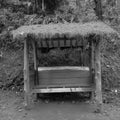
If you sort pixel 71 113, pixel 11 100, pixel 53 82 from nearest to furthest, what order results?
pixel 71 113, pixel 53 82, pixel 11 100

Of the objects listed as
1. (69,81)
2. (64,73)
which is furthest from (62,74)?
(69,81)

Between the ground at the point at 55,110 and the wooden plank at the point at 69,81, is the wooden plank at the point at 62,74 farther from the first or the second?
the ground at the point at 55,110

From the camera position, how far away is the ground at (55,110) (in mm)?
5652

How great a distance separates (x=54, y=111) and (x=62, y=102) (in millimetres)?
821

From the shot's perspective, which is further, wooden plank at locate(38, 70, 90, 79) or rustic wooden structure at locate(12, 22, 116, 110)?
wooden plank at locate(38, 70, 90, 79)

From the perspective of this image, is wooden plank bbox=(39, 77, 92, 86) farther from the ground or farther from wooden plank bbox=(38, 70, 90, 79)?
the ground

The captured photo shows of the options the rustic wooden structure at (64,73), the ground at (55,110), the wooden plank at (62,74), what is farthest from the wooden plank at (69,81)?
the ground at (55,110)

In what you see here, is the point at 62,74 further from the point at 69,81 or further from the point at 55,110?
the point at 55,110

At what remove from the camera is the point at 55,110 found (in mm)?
6172

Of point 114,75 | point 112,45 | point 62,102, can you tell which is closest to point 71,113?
point 62,102

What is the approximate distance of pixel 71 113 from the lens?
592 cm

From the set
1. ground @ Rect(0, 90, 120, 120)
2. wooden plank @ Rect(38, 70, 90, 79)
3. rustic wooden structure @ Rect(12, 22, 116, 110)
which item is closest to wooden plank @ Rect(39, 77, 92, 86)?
rustic wooden structure @ Rect(12, 22, 116, 110)

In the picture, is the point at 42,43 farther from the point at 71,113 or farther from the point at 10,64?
the point at 10,64

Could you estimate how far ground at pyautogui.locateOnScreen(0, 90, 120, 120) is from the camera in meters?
5.65
